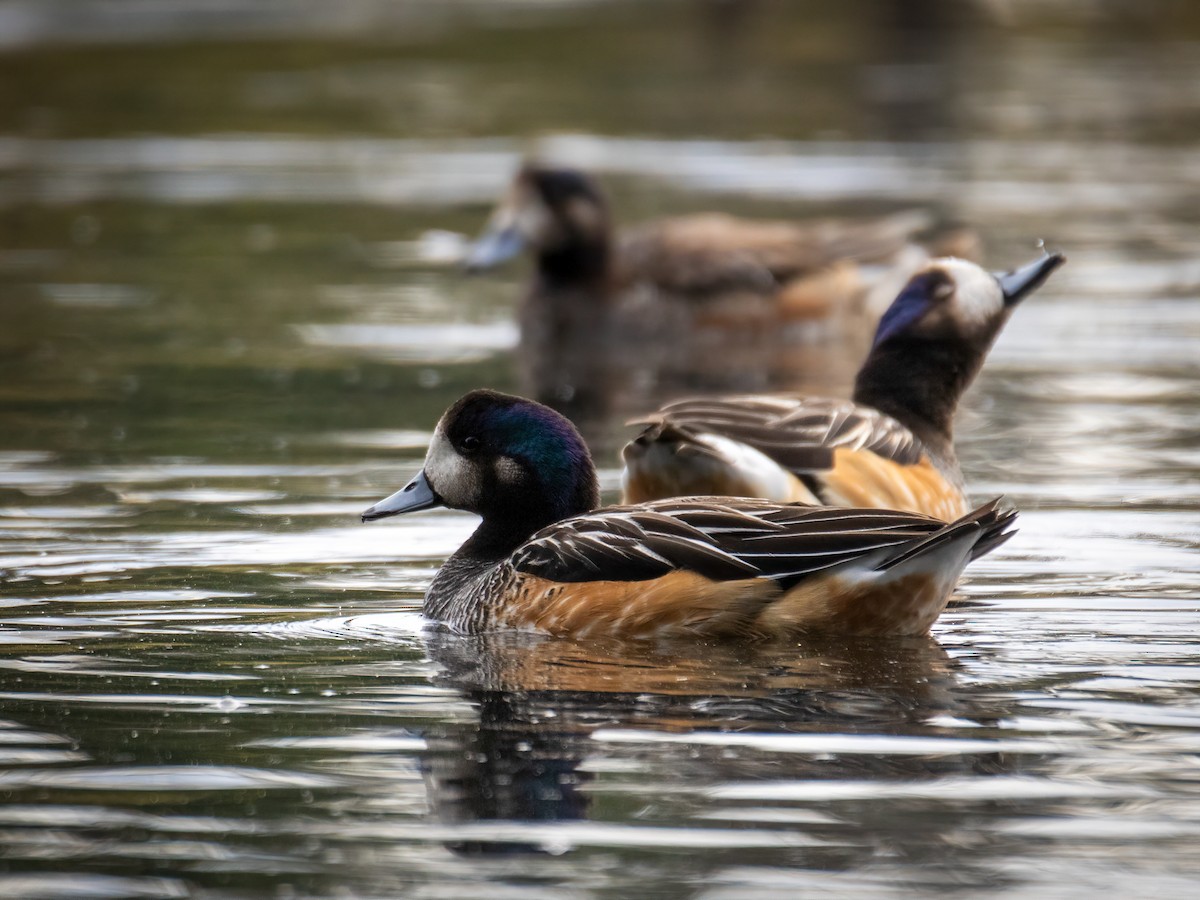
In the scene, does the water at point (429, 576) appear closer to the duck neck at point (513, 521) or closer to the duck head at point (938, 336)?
the duck neck at point (513, 521)

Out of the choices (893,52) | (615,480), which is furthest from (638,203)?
(893,52)

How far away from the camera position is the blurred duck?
15.8 meters

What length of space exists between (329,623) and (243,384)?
19.2ft

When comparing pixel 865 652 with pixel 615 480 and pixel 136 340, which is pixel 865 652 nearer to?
pixel 615 480

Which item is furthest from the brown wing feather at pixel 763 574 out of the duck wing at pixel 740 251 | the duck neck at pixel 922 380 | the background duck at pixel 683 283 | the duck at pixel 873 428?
the duck wing at pixel 740 251

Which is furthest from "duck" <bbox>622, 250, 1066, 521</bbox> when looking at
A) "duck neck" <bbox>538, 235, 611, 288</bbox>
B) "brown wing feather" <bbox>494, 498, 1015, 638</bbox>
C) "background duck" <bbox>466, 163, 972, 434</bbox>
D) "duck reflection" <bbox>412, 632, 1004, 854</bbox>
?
"duck neck" <bbox>538, 235, 611, 288</bbox>

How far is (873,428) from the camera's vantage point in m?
9.34

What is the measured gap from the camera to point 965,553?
743cm

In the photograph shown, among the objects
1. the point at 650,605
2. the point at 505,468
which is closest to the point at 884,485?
the point at 505,468

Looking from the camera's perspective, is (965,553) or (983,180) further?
(983,180)

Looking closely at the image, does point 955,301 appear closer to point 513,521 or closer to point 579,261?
point 513,521

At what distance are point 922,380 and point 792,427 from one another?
1.19m

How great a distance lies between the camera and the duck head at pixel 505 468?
8234 millimetres

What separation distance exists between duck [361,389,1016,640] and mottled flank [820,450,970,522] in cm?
114
